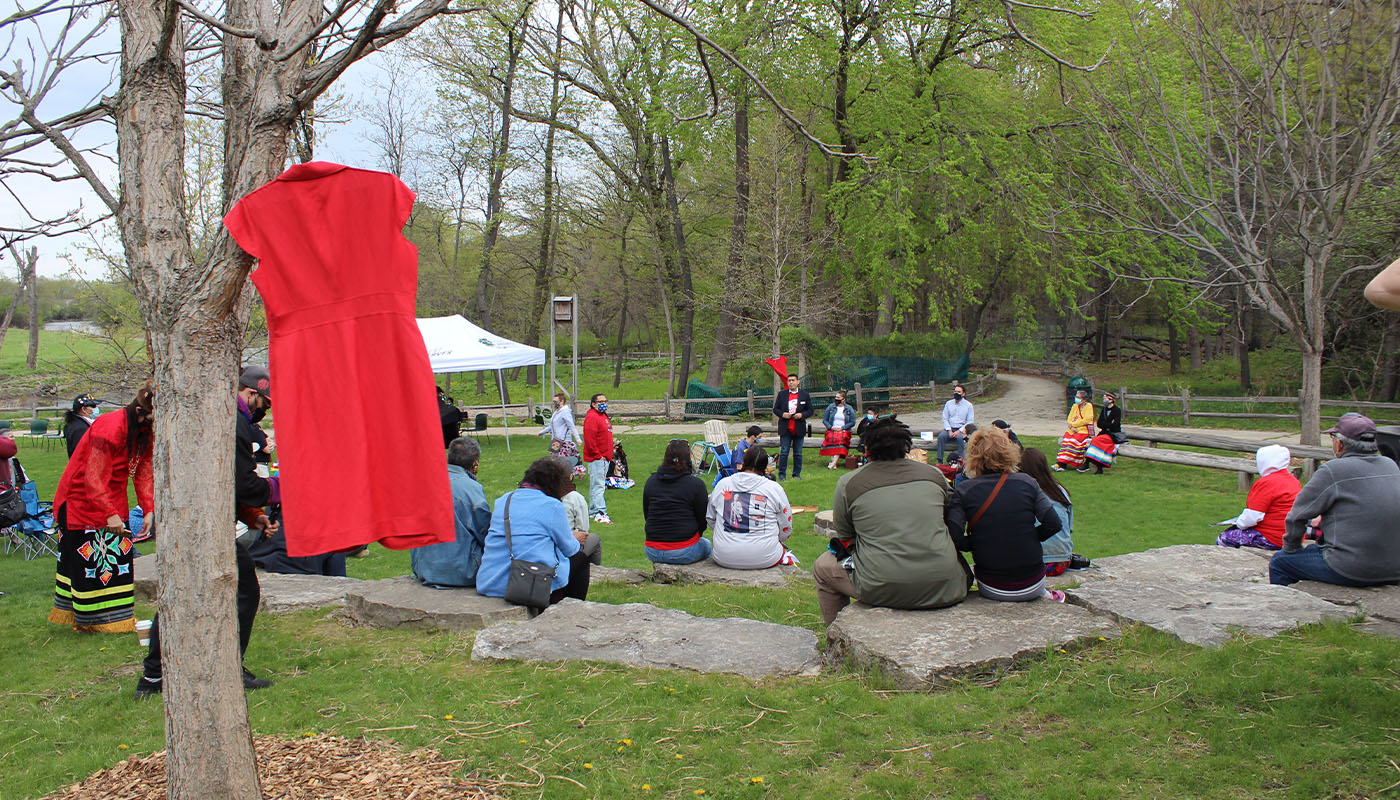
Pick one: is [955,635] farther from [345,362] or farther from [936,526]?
[345,362]

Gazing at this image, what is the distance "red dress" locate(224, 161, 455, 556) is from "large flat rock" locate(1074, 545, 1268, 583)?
182 inches

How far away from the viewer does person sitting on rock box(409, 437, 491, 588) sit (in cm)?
599

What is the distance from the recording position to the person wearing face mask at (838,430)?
15.5 meters

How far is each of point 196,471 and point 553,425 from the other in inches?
451

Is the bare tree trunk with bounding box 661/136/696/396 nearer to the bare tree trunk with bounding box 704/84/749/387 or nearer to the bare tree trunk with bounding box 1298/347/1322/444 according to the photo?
the bare tree trunk with bounding box 704/84/749/387

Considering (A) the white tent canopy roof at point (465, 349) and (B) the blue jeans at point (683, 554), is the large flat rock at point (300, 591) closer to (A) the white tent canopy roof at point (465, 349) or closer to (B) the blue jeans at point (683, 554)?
(B) the blue jeans at point (683, 554)

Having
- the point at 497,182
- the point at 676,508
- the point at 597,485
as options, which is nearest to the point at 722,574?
the point at 676,508

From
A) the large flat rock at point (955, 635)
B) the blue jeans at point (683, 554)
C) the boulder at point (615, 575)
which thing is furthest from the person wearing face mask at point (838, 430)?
the large flat rock at point (955, 635)

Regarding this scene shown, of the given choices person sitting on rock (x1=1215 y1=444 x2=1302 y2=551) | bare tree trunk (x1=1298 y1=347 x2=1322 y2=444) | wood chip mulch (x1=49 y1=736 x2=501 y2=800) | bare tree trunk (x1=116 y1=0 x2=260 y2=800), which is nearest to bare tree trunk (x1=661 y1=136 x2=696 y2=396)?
bare tree trunk (x1=1298 y1=347 x2=1322 y2=444)

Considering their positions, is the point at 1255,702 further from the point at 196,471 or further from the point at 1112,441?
the point at 1112,441

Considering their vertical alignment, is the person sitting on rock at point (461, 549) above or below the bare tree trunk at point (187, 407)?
below

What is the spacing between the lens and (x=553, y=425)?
14.0 meters

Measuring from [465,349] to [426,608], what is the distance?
38.9 feet

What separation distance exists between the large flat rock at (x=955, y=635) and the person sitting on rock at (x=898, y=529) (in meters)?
0.13
